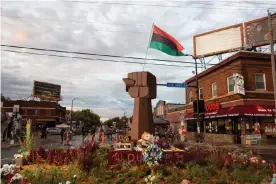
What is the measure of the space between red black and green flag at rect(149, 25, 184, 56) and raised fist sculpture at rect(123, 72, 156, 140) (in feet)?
12.0

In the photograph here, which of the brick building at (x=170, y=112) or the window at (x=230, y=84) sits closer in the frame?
the window at (x=230, y=84)

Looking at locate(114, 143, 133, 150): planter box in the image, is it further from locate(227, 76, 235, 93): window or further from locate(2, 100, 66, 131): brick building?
locate(2, 100, 66, 131): brick building

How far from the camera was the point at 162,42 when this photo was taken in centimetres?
1781

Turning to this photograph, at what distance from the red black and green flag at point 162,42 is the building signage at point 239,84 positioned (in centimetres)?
893

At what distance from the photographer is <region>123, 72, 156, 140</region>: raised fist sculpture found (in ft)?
45.4

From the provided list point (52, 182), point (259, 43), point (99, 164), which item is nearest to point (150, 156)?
point (99, 164)

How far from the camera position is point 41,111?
77500mm

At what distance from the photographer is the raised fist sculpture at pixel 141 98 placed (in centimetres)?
1383

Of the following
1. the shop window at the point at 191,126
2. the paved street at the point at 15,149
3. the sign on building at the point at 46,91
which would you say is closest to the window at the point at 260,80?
the shop window at the point at 191,126

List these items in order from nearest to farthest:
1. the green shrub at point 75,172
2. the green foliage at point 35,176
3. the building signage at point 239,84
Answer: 1. the green foliage at point 35,176
2. the green shrub at point 75,172
3. the building signage at point 239,84

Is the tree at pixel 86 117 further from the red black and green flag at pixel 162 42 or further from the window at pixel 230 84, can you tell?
the red black and green flag at pixel 162 42

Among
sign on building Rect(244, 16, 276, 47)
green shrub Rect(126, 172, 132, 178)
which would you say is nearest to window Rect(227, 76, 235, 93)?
sign on building Rect(244, 16, 276, 47)

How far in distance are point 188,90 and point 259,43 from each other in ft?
38.9

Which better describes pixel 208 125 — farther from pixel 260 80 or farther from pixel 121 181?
pixel 121 181
